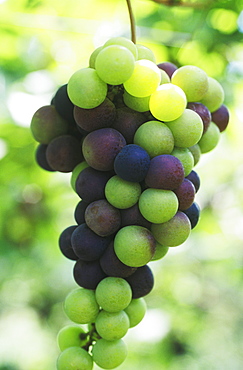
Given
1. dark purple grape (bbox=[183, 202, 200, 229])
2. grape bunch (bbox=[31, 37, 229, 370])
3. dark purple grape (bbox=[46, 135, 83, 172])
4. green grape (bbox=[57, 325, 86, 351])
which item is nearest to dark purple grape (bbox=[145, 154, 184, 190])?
grape bunch (bbox=[31, 37, 229, 370])

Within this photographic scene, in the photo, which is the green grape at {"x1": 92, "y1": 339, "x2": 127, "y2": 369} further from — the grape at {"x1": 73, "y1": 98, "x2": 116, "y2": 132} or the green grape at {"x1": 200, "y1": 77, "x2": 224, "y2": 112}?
the green grape at {"x1": 200, "y1": 77, "x2": 224, "y2": 112}

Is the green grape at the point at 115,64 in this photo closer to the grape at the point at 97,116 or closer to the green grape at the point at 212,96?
the grape at the point at 97,116

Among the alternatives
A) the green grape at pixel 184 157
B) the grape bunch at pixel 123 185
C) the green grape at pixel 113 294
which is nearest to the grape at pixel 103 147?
the grape bunch at pixel 123 185

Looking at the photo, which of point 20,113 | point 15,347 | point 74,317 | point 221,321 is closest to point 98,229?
point 74,317

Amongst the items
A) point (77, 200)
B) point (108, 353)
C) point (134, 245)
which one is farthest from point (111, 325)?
point (77, 200)

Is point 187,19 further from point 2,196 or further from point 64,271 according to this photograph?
point 64,271

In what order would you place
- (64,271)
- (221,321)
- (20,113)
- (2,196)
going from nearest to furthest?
(20,113) → (2,196) → (64,271) → (221,321)
